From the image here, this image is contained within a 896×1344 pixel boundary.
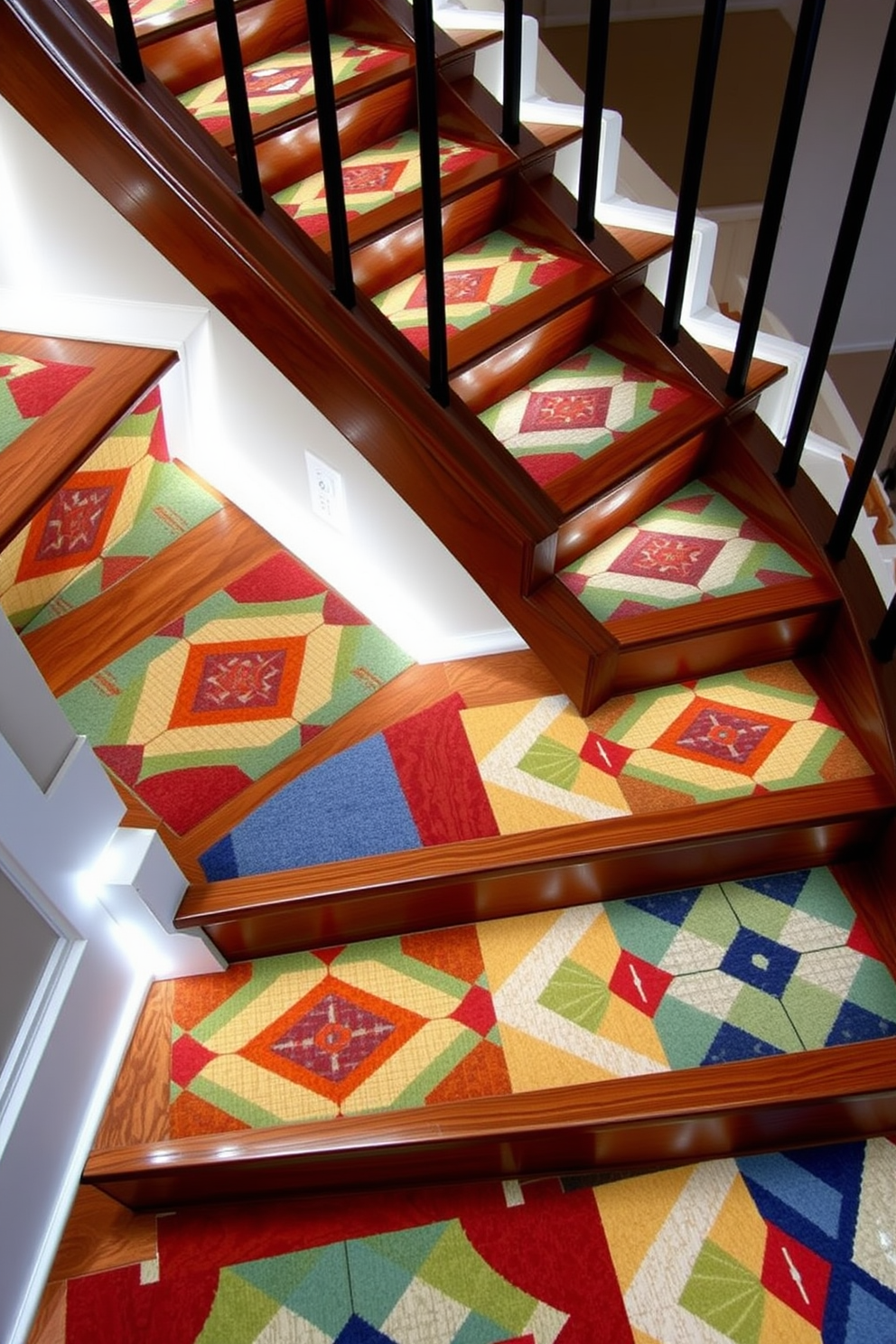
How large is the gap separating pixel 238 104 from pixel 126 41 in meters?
0.24

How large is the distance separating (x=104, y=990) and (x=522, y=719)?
87cm

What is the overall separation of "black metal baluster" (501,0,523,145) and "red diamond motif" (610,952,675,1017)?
67.5 inches

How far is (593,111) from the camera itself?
6.55 ft

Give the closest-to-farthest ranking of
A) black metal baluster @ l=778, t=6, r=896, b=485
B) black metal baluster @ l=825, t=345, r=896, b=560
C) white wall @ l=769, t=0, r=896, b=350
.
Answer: black metal baluster @ l=778, t=6, r=896, b=485, black metal baluster @ l=825, t=345, r=896, b=560, white wall @ l=769, t=0, r=896, b=350

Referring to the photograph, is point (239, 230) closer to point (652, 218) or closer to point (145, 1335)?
point (652, 218)

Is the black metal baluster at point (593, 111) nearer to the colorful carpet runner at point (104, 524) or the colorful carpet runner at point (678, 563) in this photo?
the colorful carpet runner at point (678, 563)

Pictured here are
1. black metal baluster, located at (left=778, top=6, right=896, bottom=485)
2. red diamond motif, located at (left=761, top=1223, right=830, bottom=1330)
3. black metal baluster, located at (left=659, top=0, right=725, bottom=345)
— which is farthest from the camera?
black metal baluster, located at (left=659, top=0, right=725, bottom=345)

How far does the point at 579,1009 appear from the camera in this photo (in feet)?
5.51

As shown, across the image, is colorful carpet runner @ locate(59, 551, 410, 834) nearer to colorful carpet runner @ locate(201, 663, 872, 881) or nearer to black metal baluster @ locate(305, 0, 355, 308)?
colorful carpet runner @ locate(201, 663, 872, 881)

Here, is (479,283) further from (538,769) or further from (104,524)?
(538,769)

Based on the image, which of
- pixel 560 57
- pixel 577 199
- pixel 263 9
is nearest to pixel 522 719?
pixel 577 199

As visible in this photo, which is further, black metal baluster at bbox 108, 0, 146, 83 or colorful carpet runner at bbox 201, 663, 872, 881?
colorful carpet runner at bbox 201, 663, 872, 881

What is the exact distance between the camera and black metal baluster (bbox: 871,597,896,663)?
72.4 inches

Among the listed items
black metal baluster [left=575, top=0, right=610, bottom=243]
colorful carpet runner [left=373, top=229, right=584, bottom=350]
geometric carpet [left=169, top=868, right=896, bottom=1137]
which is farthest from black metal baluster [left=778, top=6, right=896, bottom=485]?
geometric carpet [left=169, top=868, right=896, bottom=1137]
